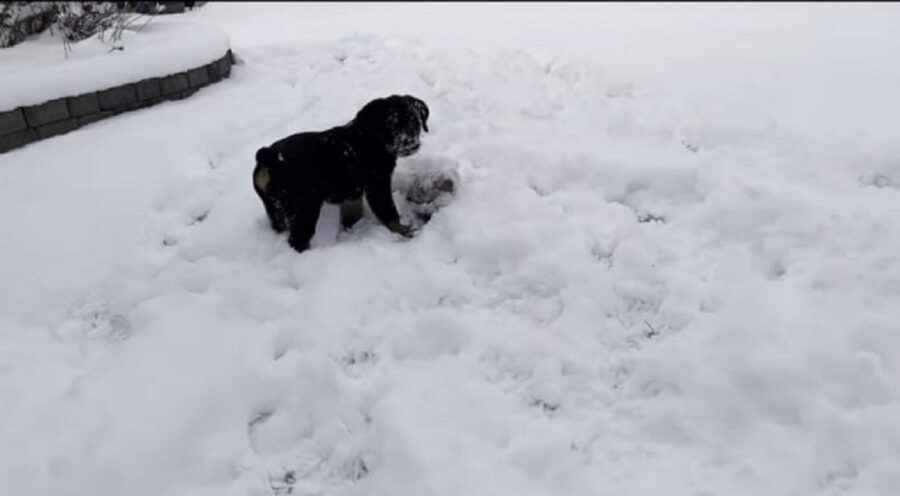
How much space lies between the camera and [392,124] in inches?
159

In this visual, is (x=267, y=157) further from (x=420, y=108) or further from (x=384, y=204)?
(x=420, y=108)

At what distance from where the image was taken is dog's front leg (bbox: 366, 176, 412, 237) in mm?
4077

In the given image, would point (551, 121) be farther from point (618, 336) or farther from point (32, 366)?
point (32, 366)

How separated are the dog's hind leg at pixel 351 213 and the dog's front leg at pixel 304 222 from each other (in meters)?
0.26

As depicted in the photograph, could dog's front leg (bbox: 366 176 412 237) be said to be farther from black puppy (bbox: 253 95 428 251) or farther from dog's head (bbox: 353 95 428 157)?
dog's head (bbox: 353 95 428 157)

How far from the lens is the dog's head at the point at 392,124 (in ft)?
13.3

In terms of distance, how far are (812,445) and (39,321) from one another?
3761 mm

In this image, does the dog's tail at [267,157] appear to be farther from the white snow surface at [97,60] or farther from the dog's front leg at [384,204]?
the white snow surface at [97,60]

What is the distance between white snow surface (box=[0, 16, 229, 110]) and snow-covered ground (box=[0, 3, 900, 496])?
0.34 meters

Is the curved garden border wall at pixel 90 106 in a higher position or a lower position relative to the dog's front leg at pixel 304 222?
higher

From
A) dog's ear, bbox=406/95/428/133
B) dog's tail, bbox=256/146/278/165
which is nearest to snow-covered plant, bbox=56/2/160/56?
dog's tail, bbox=256/146/278/165

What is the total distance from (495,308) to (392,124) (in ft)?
4.11

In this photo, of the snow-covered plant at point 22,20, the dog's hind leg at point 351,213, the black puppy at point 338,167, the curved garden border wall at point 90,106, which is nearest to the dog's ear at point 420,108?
the black puppy at point 338,167

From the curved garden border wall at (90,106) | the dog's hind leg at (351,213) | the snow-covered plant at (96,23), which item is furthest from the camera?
the snow-covered plant at (96,23)
